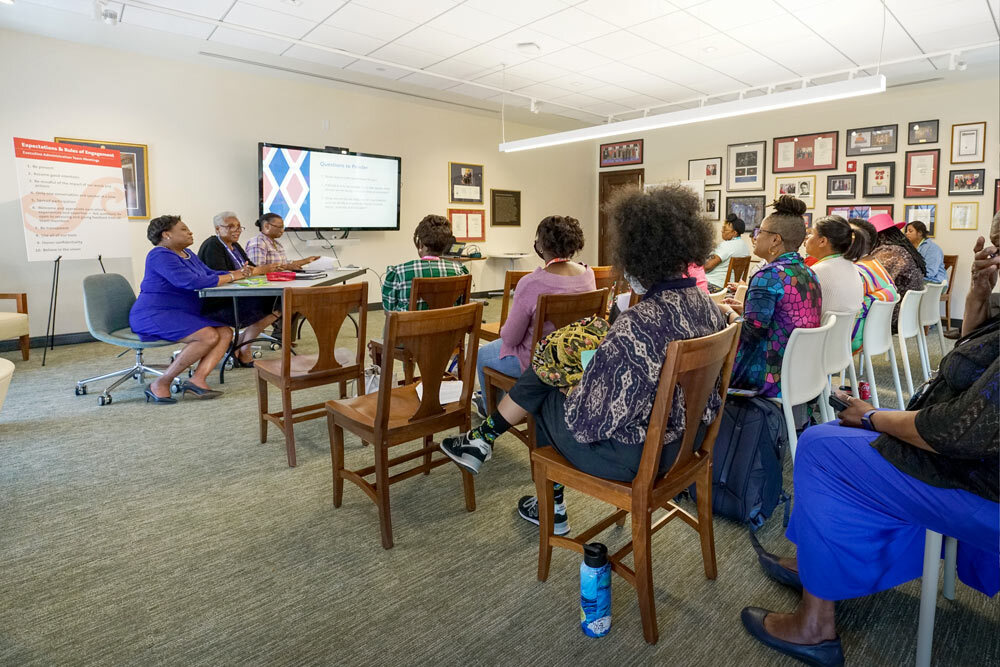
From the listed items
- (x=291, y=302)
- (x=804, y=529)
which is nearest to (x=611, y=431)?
(x=804, y=529)

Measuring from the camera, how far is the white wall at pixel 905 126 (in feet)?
20.9

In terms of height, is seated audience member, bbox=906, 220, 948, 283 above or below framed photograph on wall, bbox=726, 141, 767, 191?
below

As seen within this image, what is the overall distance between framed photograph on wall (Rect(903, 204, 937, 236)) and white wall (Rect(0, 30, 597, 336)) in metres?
5.32

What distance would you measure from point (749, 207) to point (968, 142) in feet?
8.02

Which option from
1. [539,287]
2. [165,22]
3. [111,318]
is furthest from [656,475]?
[165,22]

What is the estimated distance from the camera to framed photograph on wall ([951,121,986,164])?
6387mm

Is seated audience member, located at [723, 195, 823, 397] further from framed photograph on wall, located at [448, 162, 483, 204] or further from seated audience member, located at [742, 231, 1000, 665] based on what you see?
framed photograph on wall, located at [448, 162, 483, 204]

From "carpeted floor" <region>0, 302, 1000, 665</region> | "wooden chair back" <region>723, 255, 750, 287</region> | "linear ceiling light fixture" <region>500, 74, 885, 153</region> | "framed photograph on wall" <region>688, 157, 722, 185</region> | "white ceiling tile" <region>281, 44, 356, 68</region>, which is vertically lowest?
"carpeted floor" <region>0, 302, 1000, 665</region>

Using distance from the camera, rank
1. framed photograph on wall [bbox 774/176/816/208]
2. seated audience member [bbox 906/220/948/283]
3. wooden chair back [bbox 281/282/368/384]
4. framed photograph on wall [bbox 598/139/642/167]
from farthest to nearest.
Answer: framed photograph on wall [bbox 598/139/642/167], framed photograph on wall [bbox 774/176/816/208], seated audience member [bbox 906/220/948/283], wooden chair back [bbox 281/282/368/384]

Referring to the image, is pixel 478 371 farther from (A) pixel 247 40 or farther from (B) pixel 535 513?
(A) pixel 247 40

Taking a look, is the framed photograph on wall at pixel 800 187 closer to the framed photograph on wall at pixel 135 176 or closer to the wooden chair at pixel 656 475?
the wooden chair at pixel 656 475

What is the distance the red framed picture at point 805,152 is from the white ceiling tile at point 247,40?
6.23m

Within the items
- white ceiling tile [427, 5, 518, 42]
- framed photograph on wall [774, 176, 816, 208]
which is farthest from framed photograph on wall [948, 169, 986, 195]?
white ceiling tile [427, 5, 518, 42]

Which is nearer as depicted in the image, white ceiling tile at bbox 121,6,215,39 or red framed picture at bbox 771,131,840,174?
white ceiling tile at bbox 121,6,215,39
